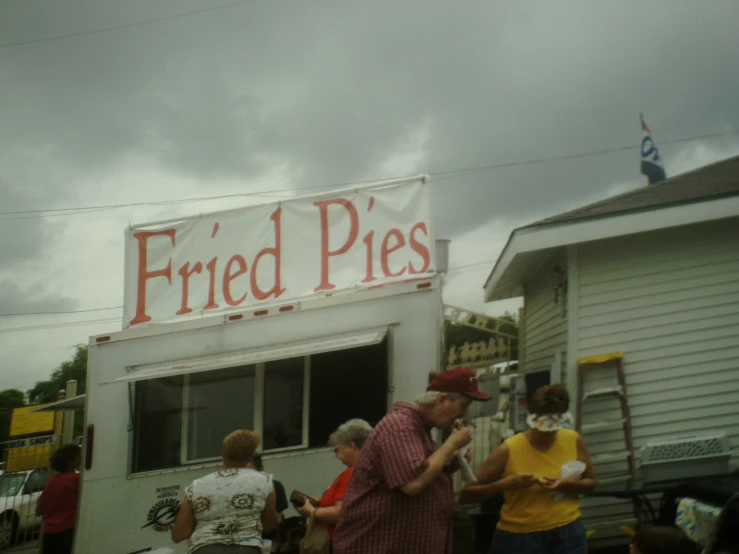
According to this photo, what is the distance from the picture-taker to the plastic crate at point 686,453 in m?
6.30

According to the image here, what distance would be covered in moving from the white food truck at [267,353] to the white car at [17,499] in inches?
306

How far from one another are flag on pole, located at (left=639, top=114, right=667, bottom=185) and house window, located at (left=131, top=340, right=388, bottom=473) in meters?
6.28

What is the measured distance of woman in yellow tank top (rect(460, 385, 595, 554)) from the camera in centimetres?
383

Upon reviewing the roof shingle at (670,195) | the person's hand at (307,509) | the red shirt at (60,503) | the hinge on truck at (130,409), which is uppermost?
the roof shingle at (670,195)

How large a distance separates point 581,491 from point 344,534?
4.37 ft

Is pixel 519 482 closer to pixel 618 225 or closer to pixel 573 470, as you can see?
pixel 573 470

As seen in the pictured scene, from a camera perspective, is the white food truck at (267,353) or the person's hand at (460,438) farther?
the white food truck at (267,353)

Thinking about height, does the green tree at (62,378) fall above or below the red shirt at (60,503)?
above

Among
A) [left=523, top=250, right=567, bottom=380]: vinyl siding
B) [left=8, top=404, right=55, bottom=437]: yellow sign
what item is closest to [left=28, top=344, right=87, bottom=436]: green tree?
[left=8, top=404, right=55, bottom=437]: yellow sign

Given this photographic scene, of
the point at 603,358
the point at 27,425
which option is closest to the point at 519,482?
the point at 603,358

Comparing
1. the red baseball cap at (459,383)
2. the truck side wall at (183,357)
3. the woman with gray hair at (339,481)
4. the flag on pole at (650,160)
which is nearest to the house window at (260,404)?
the truck side wall at (183,357)

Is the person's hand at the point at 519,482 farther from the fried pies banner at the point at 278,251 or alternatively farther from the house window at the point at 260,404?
the fried pies banner at the point at 278,251

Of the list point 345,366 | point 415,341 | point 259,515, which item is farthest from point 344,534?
point 345,366

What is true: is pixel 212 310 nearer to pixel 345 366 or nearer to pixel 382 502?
pixel 345 366
